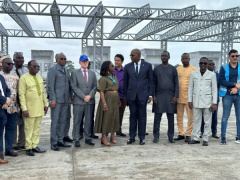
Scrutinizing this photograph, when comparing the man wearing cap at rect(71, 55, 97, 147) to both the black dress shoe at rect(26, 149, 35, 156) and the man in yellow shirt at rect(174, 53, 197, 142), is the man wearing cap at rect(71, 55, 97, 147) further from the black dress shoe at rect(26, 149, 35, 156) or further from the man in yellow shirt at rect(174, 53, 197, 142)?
the man in yellow shirt at rect(174, 53, 197, 142)

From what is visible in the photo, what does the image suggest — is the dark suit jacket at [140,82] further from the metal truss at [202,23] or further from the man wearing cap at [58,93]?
the metal truss at [202,23]

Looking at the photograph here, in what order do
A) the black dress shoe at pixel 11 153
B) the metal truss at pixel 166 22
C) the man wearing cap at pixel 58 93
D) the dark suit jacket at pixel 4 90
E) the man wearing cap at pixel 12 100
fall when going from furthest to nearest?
the metal truss at pixel 166 22 → the man wearing cap at pixel 58 93 → the black dress shoe at pixel 11 153 → the man wearing cap at pixel 12 100 → the dark suit jacket at pixel 4 90

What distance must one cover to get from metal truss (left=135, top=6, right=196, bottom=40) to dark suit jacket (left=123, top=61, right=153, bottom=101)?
14.0 meters

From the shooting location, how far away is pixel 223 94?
18.4ft

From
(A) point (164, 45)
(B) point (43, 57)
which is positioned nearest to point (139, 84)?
(B) point (43, 57)

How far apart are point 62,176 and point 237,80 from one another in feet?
13.0

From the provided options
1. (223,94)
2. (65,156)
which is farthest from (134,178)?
(223,94)

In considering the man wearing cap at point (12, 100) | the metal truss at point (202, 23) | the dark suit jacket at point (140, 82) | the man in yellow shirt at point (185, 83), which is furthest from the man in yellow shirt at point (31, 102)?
the metal truss at point (202, 23)

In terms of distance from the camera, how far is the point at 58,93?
5055 millimetres

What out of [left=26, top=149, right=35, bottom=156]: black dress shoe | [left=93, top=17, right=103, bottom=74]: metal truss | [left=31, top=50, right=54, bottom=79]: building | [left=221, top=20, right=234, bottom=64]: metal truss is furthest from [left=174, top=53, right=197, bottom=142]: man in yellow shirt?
[left=31, top=50, right=54, bottom=79]: building

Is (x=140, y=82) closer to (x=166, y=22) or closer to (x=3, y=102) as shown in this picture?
(x=3, y=102)

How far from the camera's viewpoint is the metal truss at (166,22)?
59.3 ft

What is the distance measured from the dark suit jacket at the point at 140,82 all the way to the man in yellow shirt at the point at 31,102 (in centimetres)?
177

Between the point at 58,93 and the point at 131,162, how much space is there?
188cm
